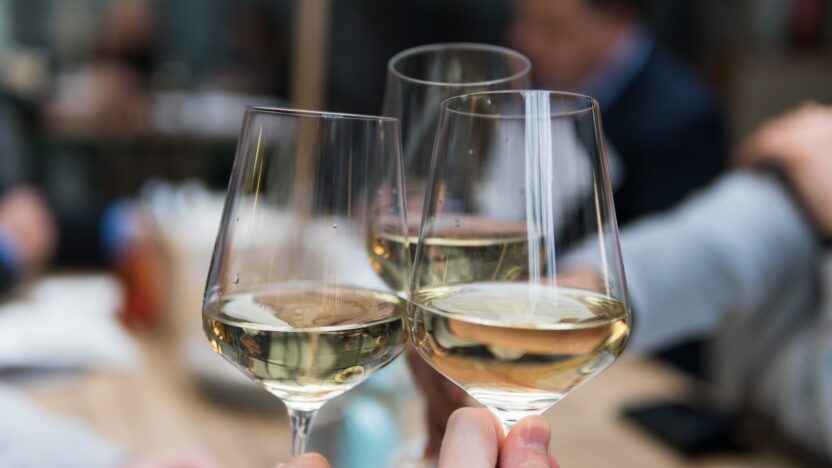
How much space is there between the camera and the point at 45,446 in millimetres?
901

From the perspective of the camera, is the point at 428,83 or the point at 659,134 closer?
the point at 428,83

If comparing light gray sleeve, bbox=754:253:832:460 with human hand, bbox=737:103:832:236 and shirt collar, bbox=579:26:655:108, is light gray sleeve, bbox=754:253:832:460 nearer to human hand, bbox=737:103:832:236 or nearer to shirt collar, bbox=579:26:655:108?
human hand, bbox=737:103:832:236

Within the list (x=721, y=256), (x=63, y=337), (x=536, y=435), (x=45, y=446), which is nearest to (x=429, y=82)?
(x=536, y=435)

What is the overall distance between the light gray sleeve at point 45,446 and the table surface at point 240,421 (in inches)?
4.0

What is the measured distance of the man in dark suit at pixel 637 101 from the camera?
2121mm

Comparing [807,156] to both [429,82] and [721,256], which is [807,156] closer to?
[721,256]

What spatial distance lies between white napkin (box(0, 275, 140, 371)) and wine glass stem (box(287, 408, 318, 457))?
881mm

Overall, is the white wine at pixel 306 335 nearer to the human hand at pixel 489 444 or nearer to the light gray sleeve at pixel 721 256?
the human hand at pixel 489 444

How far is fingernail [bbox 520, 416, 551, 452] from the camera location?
368 millimetres

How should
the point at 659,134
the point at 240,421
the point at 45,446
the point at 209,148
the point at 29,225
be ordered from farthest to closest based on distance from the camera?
the point at 209,148 → the point at 659,134 → the point at 29,225 → the point at 240,421 → the point at 45,446

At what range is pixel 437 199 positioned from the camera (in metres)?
0.43

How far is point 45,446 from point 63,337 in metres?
0.41

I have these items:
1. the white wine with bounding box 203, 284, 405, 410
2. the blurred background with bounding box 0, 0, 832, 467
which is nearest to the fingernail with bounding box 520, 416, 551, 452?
the white wine with bounding box 203, 284, 405, 410

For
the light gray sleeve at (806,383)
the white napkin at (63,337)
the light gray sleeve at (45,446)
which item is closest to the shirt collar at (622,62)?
the light gray sleeve at (806,383)
